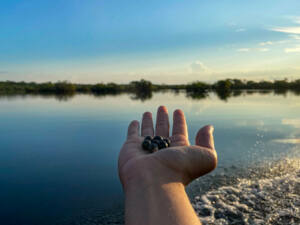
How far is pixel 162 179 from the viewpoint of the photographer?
2.34m

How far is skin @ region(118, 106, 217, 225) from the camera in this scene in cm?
195

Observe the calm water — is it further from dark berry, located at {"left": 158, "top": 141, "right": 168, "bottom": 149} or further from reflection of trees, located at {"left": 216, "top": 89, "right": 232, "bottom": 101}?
reflection of trees, located at {"left": 216, "top": 89, "right": 232, "bottom": 101}

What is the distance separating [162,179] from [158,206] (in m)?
0.37

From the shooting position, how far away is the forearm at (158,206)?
74.5 inches

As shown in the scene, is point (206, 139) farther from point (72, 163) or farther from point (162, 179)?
point (72, 163)

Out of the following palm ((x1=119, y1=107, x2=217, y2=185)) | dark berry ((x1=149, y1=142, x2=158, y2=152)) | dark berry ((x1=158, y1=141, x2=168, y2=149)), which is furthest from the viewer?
dark berry ((x1=158, y1=141, x2=168, y2=149))

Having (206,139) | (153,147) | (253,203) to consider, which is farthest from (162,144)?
(253,203)

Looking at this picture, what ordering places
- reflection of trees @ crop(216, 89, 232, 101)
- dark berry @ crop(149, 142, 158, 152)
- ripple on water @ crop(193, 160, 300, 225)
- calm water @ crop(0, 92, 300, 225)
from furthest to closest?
1. reflection of trees @ crop(216, 89, 232, 101)
2. calm water @ crop(0, 92, 300, 225)
3. ripple on water @ crop(193, 160, 300, 225)
4. dark berry @ crop(149, 142, 158, 152)

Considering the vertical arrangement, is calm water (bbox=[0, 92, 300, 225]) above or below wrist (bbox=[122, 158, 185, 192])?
below

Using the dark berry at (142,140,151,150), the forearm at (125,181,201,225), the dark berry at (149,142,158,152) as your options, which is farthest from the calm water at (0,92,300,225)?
the forearm at (125,181,201,225)

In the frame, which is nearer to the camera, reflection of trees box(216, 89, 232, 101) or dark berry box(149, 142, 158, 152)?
dark berry box(149, 142, 158, 152)

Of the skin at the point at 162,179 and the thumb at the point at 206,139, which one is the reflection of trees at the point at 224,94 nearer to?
the thumb at the point at 206,139

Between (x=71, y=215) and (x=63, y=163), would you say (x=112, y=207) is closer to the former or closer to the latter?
(x=71, y=215)

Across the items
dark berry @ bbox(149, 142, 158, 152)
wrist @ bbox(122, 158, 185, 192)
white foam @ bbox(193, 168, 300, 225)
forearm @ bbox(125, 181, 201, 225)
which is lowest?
white foam @ bbox(193, 168, 300, 225)
